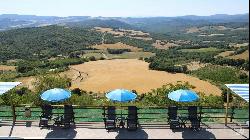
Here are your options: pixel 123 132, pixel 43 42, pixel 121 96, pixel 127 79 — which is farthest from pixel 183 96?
pixel 43 42

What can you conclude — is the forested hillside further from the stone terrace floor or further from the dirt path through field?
the stone terrace floor

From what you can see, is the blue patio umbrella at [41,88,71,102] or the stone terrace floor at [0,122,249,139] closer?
the stone terrace floor at [0,122,249,139]

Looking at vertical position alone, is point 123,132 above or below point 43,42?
above

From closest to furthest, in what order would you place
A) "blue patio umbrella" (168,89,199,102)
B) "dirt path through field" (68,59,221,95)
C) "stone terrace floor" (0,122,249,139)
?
"stone terrace floor" (0,122,249,139) < "blue patio umbrella" (168,89,199,102) < "dirt path through field" (68,59,221,95)

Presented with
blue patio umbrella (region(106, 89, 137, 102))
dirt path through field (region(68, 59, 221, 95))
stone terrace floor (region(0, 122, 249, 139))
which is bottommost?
dirt path through field (region(68, 59, 221, 95))

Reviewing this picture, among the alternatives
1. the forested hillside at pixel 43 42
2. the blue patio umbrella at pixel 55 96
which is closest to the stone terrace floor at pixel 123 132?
the blue patio umbrella at pixel 55 96

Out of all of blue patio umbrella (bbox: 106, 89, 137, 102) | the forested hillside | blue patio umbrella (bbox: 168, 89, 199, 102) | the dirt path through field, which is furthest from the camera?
the forested hillside

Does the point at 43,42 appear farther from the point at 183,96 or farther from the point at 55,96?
the point at 183,96

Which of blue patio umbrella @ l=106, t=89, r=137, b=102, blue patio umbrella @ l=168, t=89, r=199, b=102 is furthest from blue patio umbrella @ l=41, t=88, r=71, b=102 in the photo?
blue patio umbrella @ l=168, t=89, r=199, b=102

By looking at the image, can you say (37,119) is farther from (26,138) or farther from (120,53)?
(120,53)
